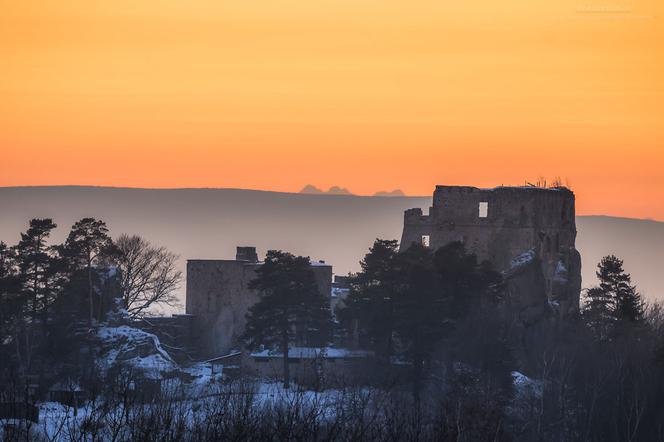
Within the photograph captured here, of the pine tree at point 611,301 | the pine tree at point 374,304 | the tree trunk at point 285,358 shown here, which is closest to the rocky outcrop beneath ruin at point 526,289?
the pine tree at point 611,301

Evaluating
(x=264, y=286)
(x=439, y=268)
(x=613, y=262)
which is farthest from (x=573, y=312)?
(x=264, y=286)

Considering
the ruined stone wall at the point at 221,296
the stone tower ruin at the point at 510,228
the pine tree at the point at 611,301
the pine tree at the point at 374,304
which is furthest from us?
the stone tower ruin at the point at 510,228

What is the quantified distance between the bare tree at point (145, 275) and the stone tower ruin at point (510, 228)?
11682 mm

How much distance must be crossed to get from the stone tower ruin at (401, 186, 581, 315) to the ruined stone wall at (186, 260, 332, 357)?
5.99 m

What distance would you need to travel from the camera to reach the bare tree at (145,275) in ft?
260

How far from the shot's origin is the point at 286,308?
6631 centimetres

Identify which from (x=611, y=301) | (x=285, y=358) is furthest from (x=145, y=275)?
(x=611, y=301)

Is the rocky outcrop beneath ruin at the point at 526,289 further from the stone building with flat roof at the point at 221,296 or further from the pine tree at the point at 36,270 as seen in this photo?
the pine tree at the point at 36,270

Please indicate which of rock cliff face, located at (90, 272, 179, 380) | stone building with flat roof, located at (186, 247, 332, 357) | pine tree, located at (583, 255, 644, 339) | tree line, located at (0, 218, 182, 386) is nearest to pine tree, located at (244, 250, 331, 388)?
stone building with flat roof, located at (186, 247, 332, 357)

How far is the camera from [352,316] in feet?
219

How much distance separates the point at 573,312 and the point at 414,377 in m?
12.4

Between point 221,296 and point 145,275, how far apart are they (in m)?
10.2

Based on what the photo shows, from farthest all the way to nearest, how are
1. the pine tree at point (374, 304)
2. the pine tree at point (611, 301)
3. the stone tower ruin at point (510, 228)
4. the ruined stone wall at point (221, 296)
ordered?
1. the stone tower ruin at point (510, 228)
2. the ruined stone wall at point (221, 296)
3. the pine tree at point (611, 301)
4. the pine tree at point (374, 304)

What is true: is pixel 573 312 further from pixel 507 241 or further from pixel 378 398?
pixel 378 398
